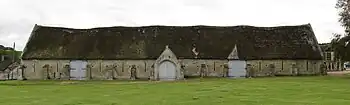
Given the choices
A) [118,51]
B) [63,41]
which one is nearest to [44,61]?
[63,41]

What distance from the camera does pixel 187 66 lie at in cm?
5566

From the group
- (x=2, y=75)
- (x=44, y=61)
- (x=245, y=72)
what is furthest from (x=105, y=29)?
(x=245, y=72)

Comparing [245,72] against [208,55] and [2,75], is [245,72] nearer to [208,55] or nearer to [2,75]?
[208,55]

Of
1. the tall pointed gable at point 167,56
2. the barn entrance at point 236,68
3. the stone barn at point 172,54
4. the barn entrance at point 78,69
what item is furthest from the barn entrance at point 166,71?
the barn entrance at point 78,69

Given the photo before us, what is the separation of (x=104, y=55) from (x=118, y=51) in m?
1.53

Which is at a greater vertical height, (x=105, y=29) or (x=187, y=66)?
(x=105, y=29)

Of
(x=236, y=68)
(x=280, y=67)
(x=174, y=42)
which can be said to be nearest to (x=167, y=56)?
(x=174, y=42)

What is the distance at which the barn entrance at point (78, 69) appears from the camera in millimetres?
56812

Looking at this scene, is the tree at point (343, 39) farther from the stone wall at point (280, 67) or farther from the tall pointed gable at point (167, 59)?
the tall pointed gable at point (167, 59)

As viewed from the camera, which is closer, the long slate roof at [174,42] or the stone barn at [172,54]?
the stone barn at [172,54]

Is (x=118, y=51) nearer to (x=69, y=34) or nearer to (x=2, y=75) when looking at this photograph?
(x=69, y=34)

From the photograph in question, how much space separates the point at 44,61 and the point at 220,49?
1850 centimetres

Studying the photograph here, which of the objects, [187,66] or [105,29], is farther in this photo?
[105,29]

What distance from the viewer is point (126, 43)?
57938 millimetres
